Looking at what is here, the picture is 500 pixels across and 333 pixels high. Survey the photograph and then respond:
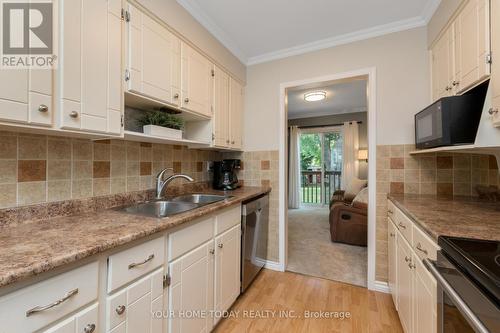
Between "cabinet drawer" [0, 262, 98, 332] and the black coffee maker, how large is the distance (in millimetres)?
1565

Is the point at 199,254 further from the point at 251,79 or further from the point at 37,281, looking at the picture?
the point at 251,79

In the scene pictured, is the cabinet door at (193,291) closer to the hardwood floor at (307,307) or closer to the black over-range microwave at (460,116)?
the hardwood floor at (307,307)

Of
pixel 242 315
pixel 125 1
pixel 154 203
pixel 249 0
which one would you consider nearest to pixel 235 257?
pixel 242 315

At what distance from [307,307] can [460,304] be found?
135 centimetres

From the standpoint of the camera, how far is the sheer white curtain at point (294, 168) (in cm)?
585

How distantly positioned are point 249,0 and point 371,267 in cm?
255

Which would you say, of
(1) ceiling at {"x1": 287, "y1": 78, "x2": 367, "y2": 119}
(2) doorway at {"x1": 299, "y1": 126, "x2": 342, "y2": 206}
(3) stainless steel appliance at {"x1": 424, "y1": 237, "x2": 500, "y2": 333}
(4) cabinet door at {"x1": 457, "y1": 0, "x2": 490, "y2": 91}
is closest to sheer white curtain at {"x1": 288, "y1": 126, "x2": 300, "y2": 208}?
(2) doorway at {"x1": 299, "y1": 126, "x2": 342, "y2": 206}

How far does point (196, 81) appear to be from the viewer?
1799 millimetres

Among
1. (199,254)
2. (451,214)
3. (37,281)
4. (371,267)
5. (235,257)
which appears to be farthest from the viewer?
(371,267)

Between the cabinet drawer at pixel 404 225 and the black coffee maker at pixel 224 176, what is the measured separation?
147 cm

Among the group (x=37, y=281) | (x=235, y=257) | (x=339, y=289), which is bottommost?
(x=339, y=289)

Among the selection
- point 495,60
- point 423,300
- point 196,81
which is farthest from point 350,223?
point 196,81

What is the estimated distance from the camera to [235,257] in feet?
5.79

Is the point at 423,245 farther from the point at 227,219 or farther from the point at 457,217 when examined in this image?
the point at 227,219
